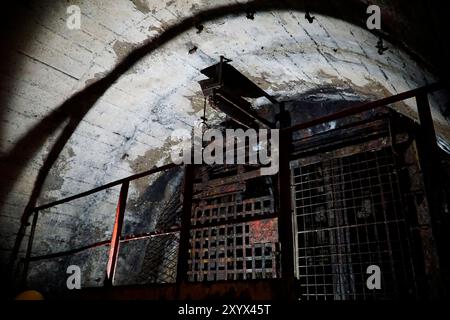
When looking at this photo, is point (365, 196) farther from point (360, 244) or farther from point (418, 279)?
point (418, 279)

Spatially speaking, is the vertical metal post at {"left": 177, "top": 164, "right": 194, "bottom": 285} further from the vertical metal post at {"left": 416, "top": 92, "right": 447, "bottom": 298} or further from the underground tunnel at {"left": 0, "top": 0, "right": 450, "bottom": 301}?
the vertical metal post at {"left": 416, "top": 92, "right": 447, "bottom": 298}

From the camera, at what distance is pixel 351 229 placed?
425cm

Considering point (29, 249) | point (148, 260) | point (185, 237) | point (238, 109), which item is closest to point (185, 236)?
point (185, 237)

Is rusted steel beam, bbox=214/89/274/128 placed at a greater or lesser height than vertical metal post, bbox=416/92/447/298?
greater

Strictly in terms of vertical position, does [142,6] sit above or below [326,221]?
above

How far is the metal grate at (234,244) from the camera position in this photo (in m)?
4.77

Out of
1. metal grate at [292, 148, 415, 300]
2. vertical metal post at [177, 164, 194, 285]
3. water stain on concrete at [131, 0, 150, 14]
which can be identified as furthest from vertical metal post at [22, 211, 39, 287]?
metal grate at [292, 148, 415, 300]

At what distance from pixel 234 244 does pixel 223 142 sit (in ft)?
5.72

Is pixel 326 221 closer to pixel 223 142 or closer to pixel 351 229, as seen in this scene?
pixel 351 229

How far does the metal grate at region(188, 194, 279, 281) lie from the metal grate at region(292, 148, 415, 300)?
0.45 metres

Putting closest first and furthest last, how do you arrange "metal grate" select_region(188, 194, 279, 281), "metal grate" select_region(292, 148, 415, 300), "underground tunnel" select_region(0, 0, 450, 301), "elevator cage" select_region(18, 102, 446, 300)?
"underground tunnel" select_region(0, 0, 450, 301), "elevator cage" select_region(18, 102, 446, 300), "metal grate" select_region(292, 148, 415, 300), "metal grate" select_region(188, 194, 279, 281)

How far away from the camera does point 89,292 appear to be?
316 centimetres

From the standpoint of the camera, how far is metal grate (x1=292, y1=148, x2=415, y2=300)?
3.87 metres

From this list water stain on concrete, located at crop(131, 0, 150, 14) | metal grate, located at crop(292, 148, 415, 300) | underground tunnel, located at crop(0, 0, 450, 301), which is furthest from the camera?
metal grate, located at crop(292, 148, 415, 300)
